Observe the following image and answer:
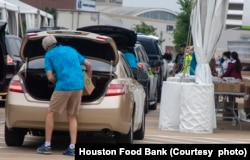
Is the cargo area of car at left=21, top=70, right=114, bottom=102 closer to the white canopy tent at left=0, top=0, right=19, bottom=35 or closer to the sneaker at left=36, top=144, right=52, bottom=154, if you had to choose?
the sneaker at left=36, top=144, right=52, bottom=154

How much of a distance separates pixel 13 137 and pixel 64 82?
1.44 metres

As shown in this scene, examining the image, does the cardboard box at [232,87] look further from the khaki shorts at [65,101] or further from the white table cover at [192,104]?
the khaki shorts at [65,101]

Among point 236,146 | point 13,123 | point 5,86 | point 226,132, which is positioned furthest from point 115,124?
point 5,86

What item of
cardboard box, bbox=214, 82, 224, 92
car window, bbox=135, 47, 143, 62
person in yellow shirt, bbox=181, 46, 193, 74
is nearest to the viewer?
cardboard box, bbox=214, 82, 224, 92

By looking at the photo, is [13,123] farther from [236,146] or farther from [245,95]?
[245,95]

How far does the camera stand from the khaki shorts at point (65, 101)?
40.2 feet

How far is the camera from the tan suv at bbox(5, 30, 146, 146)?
490 inches

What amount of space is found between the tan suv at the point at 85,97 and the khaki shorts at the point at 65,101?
15 cm

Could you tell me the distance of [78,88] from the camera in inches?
485

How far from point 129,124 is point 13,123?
1672mm

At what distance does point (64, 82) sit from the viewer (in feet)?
40.3

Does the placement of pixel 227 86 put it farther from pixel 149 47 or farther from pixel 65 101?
pixel 149 47

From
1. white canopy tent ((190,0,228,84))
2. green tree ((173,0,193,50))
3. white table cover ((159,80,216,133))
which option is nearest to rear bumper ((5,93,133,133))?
white table cover ((159,80,216,133))

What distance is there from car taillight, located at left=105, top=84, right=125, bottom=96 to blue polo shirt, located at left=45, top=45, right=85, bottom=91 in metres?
0.42
